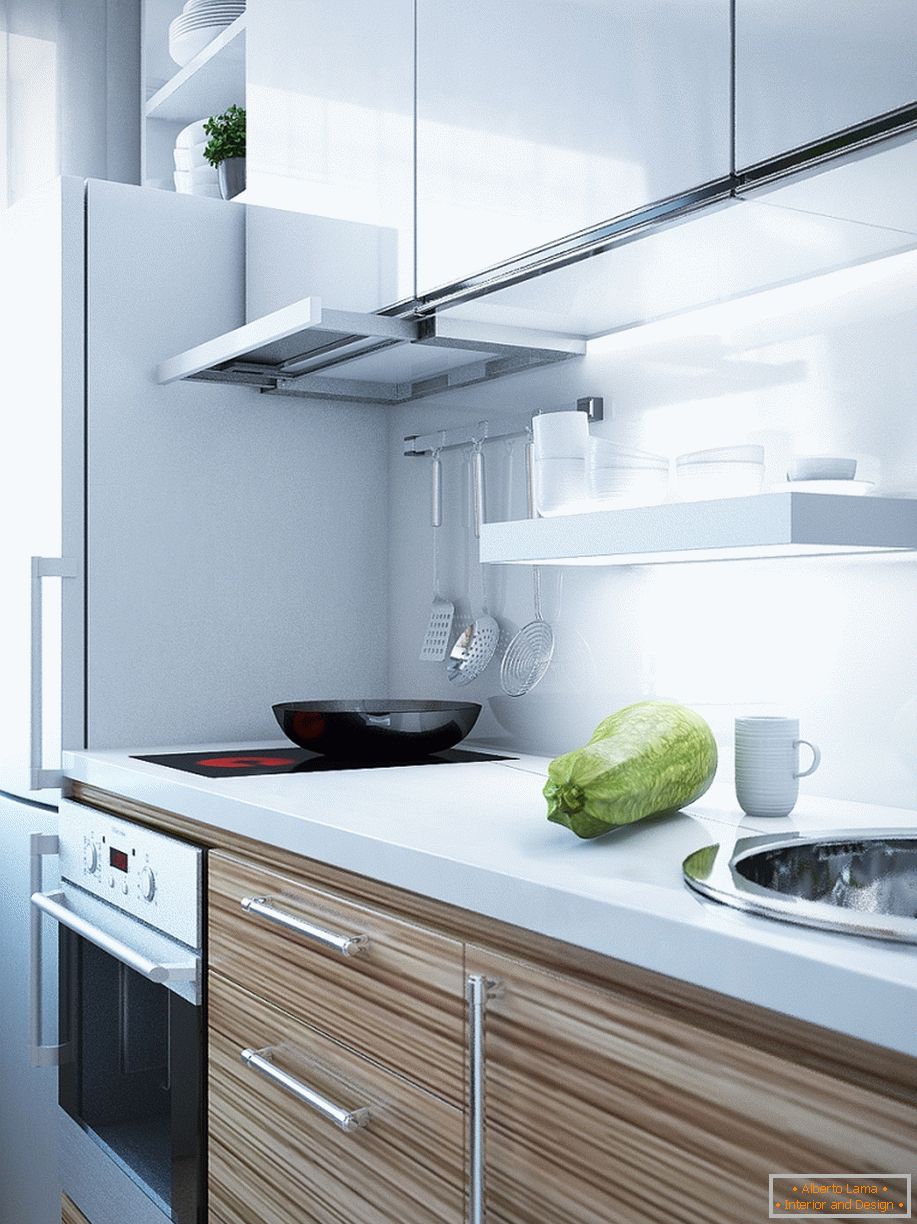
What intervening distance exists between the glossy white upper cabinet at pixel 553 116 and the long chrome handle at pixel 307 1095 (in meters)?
1.02

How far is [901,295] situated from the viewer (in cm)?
157

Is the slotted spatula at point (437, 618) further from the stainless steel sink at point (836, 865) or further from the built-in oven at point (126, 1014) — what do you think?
the stainless steel sink at point (836, 865)

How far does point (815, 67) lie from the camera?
4.17 feet

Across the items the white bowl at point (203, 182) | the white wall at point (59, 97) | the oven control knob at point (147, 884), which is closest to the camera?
the oven control knob at point (147, 884)

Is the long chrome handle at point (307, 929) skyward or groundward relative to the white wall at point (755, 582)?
groundward

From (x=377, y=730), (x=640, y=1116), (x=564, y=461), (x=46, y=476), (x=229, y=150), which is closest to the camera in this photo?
(x=640, y=1116)

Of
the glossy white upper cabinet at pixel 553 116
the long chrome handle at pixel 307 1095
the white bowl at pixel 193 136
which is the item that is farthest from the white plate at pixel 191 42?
the long chrome handle at pixel 307 1095

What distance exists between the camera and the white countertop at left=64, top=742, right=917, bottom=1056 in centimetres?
89

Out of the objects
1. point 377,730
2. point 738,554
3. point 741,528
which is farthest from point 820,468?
point 377,730

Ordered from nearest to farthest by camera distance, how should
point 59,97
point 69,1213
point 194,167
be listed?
point 69,1213
point 194,167
point 59,97

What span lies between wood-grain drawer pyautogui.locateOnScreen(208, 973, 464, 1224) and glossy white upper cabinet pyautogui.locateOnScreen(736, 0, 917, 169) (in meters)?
0.97

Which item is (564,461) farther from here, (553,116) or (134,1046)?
(134,1046)

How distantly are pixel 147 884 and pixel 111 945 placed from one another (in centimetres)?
13

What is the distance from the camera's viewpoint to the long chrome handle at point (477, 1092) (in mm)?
1220
